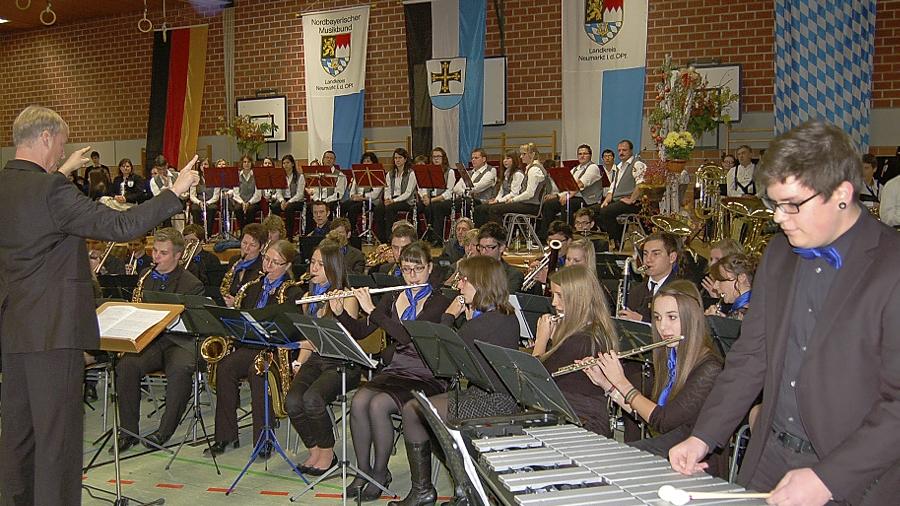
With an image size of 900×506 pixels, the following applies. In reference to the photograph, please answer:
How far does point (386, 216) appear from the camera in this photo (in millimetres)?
13609

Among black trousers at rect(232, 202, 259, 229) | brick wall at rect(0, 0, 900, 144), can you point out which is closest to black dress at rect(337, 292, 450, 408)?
brick wall at rect(0, 0, 900, 144)

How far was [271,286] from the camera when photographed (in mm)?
6719

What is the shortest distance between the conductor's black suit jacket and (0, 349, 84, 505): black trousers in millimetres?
98

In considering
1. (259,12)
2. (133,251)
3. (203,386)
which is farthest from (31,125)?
(259,12)

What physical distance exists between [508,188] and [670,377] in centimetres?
860

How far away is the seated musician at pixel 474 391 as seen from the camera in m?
5.08

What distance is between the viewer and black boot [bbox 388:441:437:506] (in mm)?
5059

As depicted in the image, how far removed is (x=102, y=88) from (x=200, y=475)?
16.2 metres

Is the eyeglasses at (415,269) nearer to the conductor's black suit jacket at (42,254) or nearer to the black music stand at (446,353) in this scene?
the black music stand at (446,353)

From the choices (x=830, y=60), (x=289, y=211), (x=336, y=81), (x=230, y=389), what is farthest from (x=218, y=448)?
(x=336, y=81)

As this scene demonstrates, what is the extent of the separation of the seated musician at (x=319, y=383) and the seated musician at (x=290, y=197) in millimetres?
8495

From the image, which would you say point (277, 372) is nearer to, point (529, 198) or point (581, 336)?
point (581, 336)

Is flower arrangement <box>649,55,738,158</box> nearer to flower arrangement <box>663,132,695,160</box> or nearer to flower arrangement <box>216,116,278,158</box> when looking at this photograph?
flower arrangement <box>663,132,695,160</box>

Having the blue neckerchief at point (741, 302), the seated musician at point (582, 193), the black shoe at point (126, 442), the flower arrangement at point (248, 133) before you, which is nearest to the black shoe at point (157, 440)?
the black shoe at point (126, 442)
